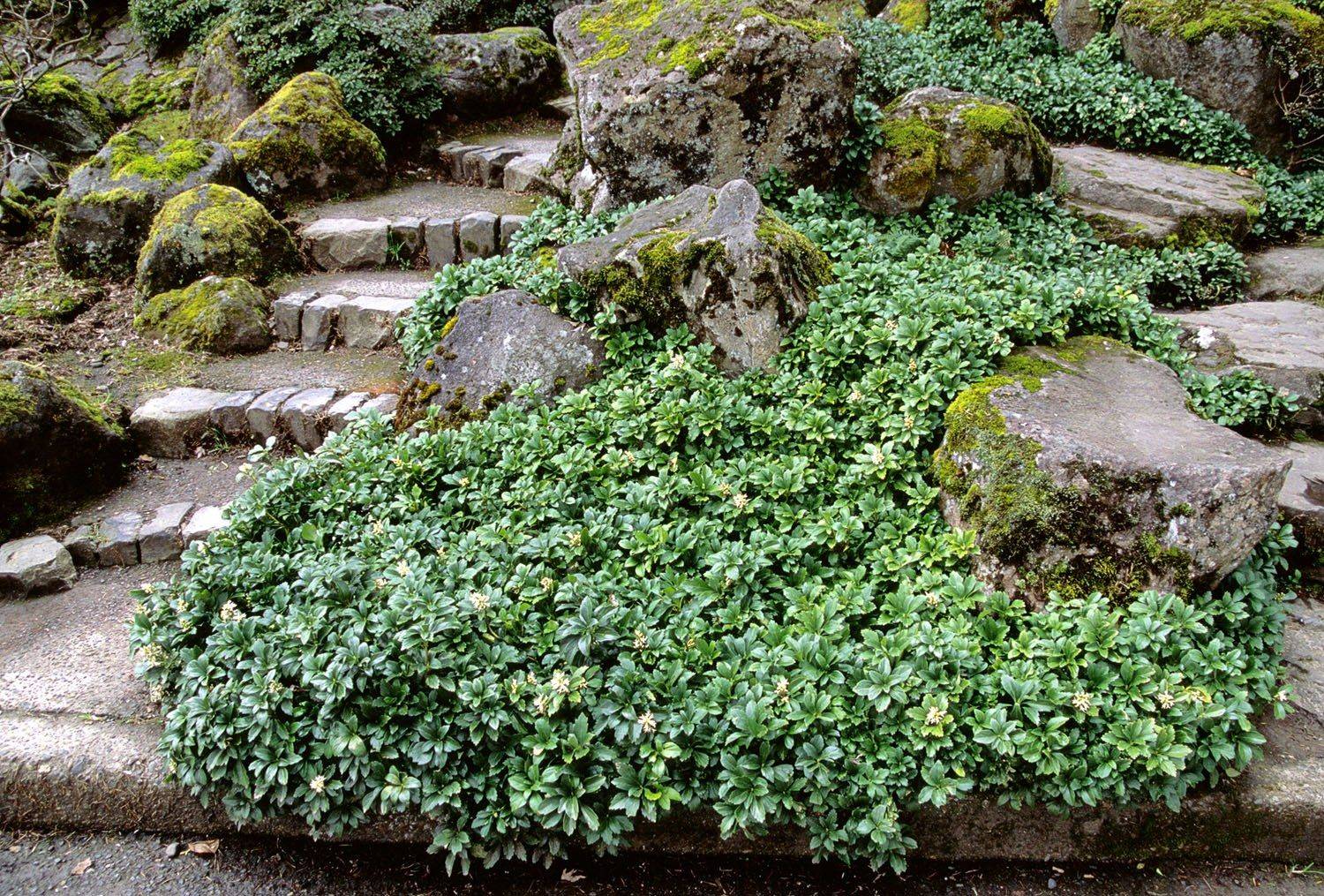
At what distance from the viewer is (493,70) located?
9.40 meters

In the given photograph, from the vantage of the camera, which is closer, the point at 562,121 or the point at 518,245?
the point at 518,245

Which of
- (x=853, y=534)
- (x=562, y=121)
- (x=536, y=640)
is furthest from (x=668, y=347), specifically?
(x=562, y=121)

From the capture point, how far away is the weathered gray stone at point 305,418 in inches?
200

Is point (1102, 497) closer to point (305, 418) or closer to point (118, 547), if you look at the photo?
point (305, 418)

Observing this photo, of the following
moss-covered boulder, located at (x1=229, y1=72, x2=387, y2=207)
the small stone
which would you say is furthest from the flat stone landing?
moss-covered boulder, located at (x1=229, y1=72, x2=387, y2=207)

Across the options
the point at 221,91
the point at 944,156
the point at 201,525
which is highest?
the point at 221,91

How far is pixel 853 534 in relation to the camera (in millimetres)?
3479

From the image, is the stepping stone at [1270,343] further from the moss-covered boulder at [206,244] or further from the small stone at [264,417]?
the moss-covered boulder at [206,244]

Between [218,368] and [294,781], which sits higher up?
[218,368]

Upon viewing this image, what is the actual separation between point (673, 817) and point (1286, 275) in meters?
6.30

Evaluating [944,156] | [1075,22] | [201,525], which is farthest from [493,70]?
[201,525]

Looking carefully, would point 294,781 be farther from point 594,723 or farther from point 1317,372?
point 1317,372

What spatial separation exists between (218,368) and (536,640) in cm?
411

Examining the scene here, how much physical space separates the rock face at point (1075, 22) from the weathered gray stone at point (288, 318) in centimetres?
791
